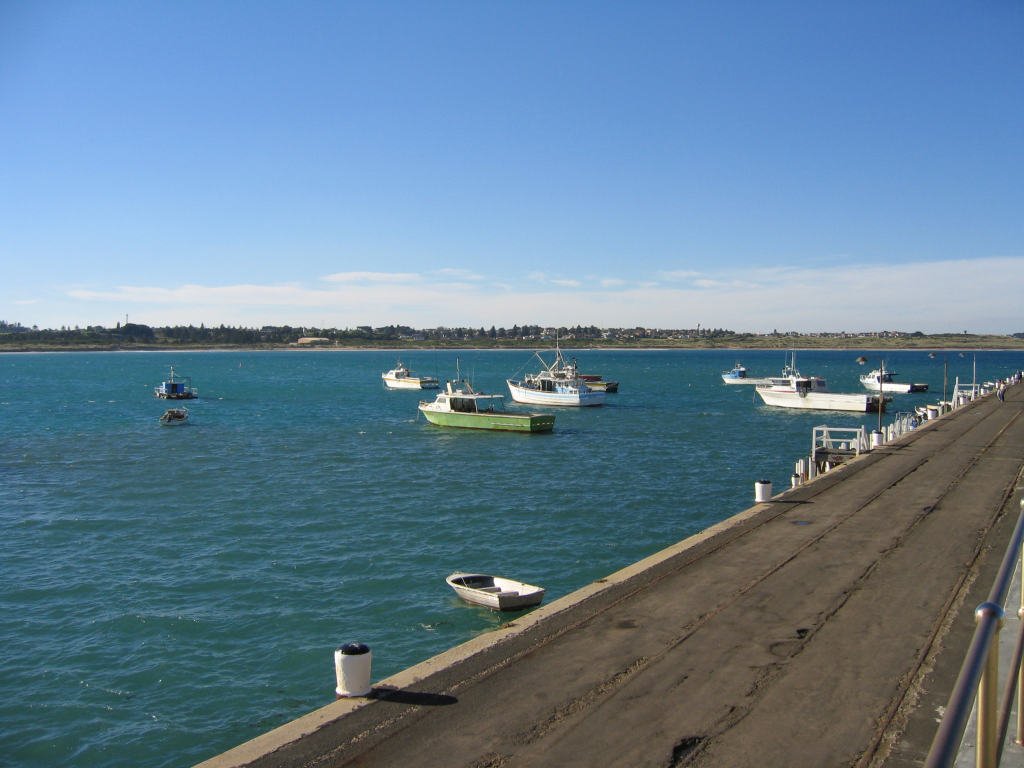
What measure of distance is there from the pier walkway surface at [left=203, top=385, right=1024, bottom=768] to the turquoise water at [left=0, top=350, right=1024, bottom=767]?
515 centimetres

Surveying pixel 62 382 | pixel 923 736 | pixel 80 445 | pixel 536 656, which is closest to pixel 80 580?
pixel 536 656

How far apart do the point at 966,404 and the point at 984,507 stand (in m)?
42.9

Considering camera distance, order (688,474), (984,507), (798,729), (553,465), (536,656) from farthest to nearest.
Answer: (553,465), (688,474), (984,507), (536,656), (798,729)

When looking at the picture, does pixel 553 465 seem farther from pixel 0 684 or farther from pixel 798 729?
pixel 798 729

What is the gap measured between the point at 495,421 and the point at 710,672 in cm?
4974

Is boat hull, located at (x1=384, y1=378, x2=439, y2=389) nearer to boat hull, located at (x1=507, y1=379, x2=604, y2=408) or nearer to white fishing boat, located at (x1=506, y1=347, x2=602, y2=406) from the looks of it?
white fishing boat, located at (x1=506, y1=347, x2=602, y2=406)

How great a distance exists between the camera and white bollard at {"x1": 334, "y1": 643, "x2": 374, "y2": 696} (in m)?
11.0

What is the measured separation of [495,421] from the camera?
6119 cm

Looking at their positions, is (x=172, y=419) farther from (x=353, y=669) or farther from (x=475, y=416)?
(x=353, y=669)

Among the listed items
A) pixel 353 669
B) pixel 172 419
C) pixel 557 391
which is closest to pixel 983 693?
pixel 353 669

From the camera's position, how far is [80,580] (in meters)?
24.0

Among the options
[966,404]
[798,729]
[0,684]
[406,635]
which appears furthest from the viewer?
[966,404]

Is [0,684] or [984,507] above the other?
[984,507]

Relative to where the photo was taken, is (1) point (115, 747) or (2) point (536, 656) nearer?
(2) point (536, 656)
